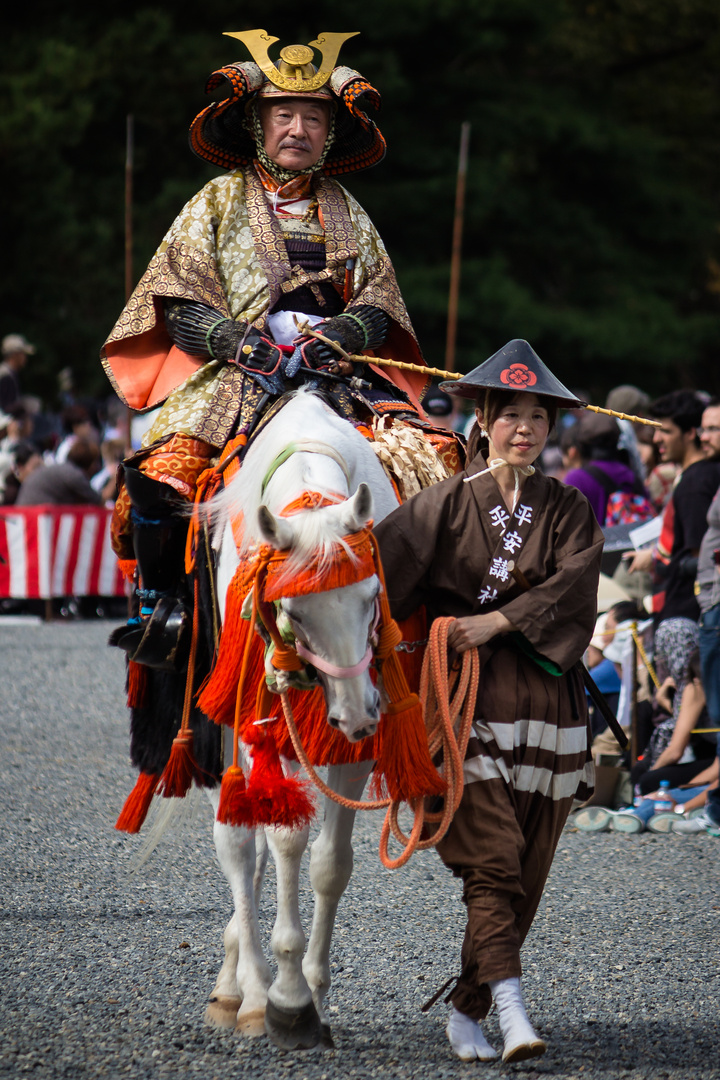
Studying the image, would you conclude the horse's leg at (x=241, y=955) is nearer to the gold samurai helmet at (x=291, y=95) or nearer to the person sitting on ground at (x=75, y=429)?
the gold samurai helmet at (x=291, y=95)

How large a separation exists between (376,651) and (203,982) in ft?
4.44

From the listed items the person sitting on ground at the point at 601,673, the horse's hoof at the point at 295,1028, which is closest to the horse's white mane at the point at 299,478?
the horse's hoof at the point at 295,1028

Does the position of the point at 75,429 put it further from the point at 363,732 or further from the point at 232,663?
the point at 363,732

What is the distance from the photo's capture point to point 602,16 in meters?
23.6

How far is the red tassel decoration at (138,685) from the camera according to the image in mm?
4391

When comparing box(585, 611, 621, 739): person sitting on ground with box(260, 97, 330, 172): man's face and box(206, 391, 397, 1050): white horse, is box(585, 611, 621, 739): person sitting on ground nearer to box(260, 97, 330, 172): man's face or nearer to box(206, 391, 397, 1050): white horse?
Result: box(206, 391, 397, 1050): white horse

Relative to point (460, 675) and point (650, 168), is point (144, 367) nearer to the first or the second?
point (460, 675)

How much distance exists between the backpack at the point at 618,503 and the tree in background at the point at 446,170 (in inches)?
465

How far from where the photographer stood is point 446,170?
1956cm

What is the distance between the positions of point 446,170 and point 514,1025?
17.6 metres

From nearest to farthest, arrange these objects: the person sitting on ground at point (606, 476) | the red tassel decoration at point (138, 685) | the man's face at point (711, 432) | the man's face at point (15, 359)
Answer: the red tassel decoration at point (138, 685) < the man's face at point (711, 432) < the person sitting on ground at point (606, 476) < the man's face at point (15, 359)

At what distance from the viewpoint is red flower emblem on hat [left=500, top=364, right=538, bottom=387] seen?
3475mm

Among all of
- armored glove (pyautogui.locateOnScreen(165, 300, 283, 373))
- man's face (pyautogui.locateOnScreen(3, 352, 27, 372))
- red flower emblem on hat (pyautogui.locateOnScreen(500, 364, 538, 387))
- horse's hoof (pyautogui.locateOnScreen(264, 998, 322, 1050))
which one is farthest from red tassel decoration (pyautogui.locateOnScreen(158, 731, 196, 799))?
man's face (pyautogui.locateOnScreen(3, 352, 27, 372))

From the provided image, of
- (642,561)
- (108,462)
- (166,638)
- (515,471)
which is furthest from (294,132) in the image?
(108,462)
